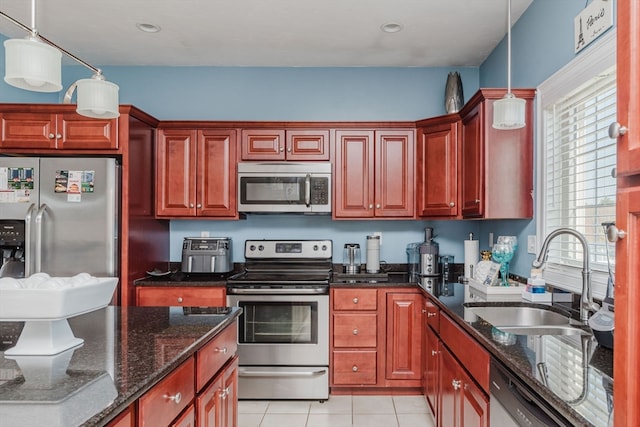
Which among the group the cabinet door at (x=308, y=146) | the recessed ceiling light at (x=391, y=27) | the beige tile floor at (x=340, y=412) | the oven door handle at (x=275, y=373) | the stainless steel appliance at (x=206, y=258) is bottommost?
the beige tile floor at (x=340, y=412)

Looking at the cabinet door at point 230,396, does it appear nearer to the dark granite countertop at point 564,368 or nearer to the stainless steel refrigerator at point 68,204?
the dark granite countertop at point 564,368

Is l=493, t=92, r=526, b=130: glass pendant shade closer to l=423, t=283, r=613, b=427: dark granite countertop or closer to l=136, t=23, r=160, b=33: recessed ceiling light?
l=423, t=283, r=613, b=427: dark granite countertop

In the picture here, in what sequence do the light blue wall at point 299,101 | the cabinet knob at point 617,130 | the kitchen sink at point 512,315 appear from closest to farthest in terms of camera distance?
the cabinet knob at point 617,130, the kitchen sink at point 512,315, the light blue wall at point 299,101

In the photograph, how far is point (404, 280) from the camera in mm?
3139

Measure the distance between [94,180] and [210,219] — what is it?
0.92 meters

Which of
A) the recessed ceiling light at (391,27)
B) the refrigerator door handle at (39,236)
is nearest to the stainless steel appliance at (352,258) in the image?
the recessed ceiling light at (391,27)

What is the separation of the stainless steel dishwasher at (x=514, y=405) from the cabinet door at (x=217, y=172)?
2382 millimetres

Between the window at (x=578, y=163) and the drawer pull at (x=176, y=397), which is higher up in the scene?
the window at (x=578, y=163)

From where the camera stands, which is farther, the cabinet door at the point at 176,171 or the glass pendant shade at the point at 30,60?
the cabinet door at the point at 176,171

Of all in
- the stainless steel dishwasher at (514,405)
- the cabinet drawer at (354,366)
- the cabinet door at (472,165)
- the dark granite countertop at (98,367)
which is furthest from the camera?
the cabinet drawer at (354,366)

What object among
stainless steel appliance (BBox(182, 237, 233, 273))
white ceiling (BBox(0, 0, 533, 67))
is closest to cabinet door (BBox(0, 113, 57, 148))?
white ceiling (BBox(0, 0, 533, 67))

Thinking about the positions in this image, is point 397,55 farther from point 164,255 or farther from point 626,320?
point 626,320

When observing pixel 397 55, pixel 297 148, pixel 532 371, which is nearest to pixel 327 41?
pixel 397 55

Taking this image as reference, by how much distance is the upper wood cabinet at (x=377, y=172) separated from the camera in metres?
3.31
